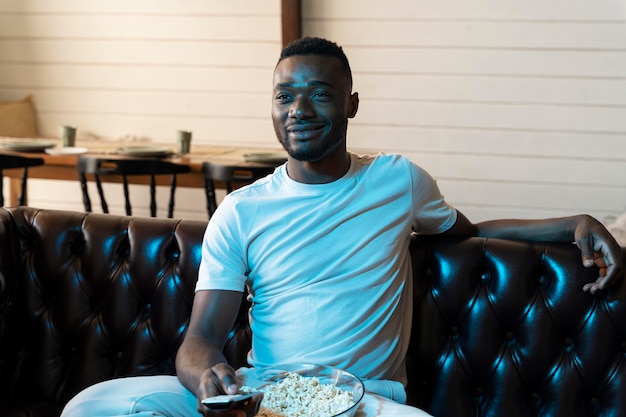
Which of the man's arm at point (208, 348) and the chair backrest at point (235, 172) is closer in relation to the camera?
the man's arm at point (208, 348)

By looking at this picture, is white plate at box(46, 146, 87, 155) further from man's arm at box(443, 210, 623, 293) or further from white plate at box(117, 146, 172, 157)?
man's arm at box(443, 210, 623, 293)

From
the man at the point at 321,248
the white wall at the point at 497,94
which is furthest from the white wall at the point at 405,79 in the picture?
the man at the point at 321,248

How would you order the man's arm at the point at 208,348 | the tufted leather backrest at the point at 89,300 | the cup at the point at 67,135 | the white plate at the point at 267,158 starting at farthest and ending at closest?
1. the cup at the point at 67,135
2. the white plate at the point at 267,158
3. the tufted leather backrest at the point at 89,300
4. the man's arm at the point at 208,348

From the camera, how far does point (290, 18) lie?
4.48 m

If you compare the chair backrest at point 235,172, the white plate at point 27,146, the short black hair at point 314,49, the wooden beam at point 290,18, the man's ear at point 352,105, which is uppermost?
the wooden beam at point 290,18

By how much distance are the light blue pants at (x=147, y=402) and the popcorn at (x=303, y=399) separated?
95mm

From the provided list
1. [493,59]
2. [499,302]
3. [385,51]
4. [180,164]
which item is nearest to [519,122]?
[493,59]

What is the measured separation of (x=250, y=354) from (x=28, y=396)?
66 centimetres

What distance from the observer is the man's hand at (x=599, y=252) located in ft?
5.98

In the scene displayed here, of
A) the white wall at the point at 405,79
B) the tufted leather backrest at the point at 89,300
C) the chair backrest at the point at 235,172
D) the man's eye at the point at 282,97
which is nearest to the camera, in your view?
the man's eye at the point at 282,97

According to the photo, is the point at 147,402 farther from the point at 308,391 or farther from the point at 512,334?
the point at 512,334

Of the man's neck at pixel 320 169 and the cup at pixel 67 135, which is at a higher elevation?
the man's neck at pixel 320 169

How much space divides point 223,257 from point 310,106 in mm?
390

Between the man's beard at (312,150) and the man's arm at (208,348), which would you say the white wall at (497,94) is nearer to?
the man's beard at (312,150)
